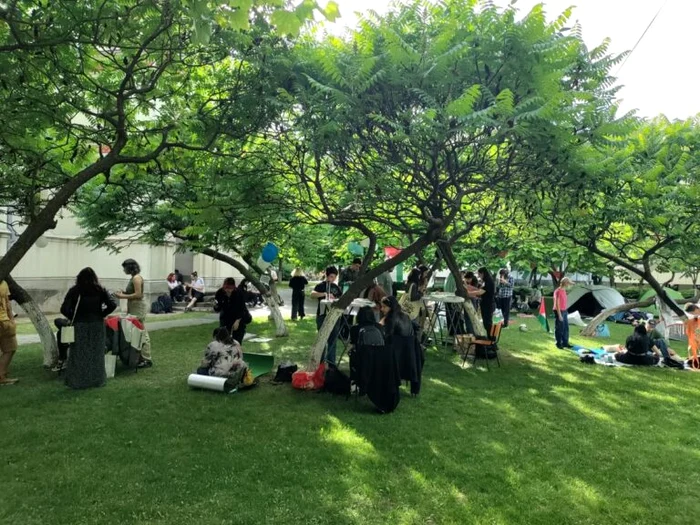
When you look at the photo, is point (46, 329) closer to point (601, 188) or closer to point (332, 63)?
point (332, 63)

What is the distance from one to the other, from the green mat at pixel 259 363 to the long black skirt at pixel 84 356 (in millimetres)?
2178

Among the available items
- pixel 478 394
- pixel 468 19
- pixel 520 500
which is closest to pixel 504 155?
pixel 468 19

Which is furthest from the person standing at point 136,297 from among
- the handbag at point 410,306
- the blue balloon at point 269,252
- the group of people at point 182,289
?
the group of people at point 182,289

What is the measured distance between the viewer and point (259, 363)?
25.0 ft

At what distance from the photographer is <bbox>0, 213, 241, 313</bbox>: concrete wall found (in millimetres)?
15914

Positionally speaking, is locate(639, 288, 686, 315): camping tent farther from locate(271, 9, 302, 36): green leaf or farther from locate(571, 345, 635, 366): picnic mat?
locate(271, 9, 302, 36): green leaf

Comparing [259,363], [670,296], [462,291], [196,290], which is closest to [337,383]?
[259,363]

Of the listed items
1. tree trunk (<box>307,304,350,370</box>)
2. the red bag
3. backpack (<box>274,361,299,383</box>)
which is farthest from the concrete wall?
the red bag

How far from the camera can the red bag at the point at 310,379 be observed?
659 cm

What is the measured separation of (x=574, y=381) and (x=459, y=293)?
2.78m

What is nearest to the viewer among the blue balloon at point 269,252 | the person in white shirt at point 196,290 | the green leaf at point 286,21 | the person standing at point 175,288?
the green leaf at point 286,21

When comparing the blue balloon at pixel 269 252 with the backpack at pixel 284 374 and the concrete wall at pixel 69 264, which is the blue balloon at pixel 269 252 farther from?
the concrete wall at pixel 69 264

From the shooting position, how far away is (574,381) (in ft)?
25.7

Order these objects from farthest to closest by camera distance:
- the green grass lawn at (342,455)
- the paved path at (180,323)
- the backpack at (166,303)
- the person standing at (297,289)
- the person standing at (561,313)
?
the backpack at (166,303)
the person standing at (297,289)
the paved path at (180,323)
the person standing at (561,313)
the green grass lawn at (342,455)
